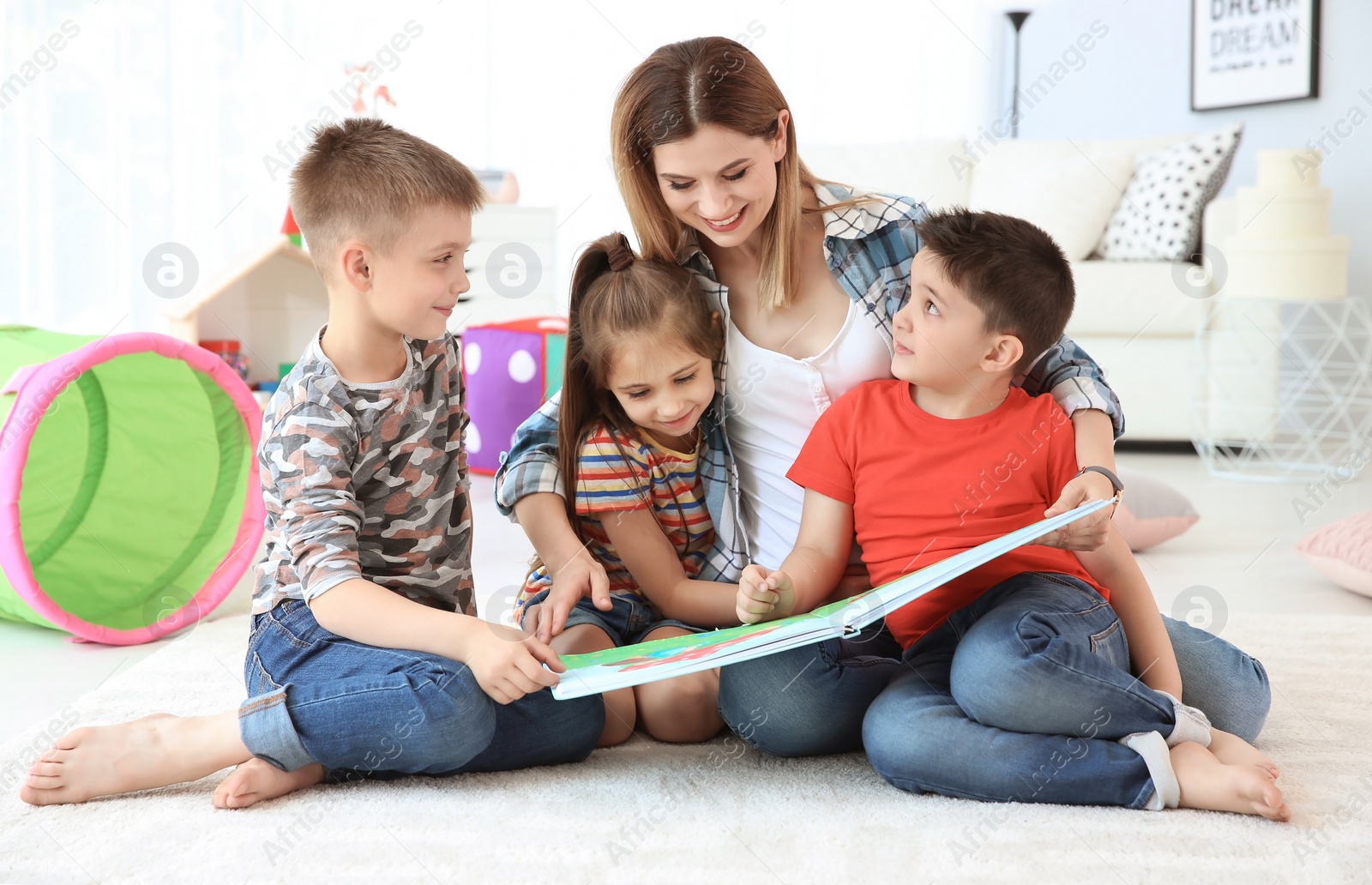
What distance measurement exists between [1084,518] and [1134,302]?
7.77 feet

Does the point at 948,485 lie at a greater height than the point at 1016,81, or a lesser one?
lesser

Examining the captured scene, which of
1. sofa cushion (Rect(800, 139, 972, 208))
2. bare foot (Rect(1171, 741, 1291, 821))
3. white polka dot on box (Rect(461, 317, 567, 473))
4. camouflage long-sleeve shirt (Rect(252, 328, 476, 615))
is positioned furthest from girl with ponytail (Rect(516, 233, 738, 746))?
sofa cushion (Rect(800, 139, 972, 208))

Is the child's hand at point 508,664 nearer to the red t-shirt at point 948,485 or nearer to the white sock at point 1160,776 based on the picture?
the red t-shirt at point 948,485

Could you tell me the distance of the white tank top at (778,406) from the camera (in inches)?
49.2

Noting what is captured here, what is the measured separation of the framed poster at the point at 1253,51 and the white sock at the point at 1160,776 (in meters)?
3.27

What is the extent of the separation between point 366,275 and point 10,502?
661 mm

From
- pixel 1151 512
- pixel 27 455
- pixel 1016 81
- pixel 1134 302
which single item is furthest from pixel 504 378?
pixel 1016 81

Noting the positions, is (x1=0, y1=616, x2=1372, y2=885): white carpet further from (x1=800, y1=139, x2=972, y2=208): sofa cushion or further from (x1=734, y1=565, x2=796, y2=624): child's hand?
(x1=800, y1=139, x2=972, y2=208): sofa cushion

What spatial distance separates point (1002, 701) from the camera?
96 cm

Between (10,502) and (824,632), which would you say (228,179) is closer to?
(10,502)

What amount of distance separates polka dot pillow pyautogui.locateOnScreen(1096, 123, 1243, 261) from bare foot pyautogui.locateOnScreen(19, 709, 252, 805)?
2909 millimetres

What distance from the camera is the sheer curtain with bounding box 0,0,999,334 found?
3.64 meters

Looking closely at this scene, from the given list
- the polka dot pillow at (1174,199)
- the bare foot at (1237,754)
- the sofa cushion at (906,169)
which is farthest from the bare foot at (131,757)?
the sofa cushion at (906,169)

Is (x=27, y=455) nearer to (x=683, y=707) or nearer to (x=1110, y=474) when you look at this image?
(x=683, y=707)
